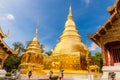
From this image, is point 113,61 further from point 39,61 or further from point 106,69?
point 39,61

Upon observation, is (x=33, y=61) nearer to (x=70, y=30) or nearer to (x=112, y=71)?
(x=70, y=30)

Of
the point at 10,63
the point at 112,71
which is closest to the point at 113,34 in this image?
the point at 112,71

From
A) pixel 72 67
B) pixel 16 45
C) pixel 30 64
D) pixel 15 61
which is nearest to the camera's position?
pixel 72 67

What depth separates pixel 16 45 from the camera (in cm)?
4956

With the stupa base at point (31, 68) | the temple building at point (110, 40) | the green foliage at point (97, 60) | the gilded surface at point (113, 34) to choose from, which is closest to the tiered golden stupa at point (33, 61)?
the stupa base at point (31, 68)

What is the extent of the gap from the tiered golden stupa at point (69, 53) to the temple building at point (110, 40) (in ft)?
42.1

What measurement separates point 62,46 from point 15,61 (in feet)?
49.5

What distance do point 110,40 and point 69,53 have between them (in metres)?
15.0

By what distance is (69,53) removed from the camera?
94.4ft

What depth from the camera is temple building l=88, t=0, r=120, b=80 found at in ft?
45.4

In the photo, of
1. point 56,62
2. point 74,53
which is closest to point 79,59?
point 74,53

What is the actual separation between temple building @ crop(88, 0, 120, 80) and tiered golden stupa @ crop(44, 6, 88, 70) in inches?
506

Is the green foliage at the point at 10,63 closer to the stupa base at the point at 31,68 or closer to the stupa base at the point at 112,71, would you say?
the stupa base at the point at 31,68

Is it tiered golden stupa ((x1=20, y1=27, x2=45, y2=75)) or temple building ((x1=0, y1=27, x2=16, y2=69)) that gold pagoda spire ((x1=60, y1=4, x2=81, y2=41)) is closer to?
tiered golden stupa ((x1=20, y1=27, x2=45, y2=75))
